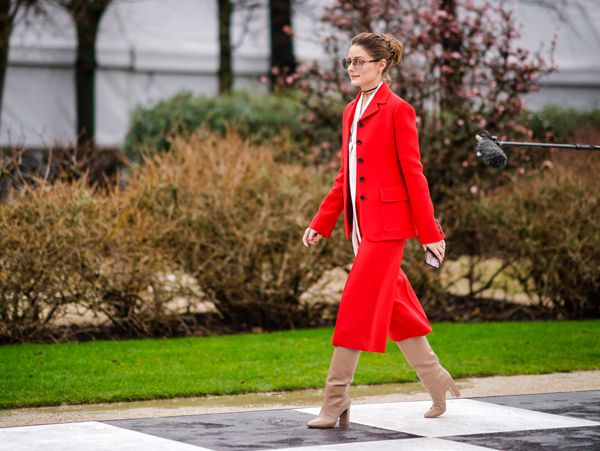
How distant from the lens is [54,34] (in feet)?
77.4

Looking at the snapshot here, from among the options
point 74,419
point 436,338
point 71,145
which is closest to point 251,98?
point 71,145

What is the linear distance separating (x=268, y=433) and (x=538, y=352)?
4.03 metres

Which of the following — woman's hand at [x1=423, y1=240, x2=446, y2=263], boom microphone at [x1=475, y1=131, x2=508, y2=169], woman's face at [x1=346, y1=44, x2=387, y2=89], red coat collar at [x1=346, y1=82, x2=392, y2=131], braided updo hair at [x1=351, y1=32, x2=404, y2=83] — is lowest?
woman's hand at [x1=423, y1=240, x2=446, y2=263]

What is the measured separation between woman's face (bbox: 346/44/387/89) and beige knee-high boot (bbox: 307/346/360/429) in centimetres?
142

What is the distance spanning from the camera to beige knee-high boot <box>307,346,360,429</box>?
241 inches

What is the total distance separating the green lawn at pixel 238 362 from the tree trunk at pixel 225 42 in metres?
13.9

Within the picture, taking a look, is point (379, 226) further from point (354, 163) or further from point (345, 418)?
point (345, 418)

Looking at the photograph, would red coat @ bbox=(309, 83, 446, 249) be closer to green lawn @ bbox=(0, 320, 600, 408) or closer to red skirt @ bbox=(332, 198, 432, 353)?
red skirt @ bbox=(332, 198, 432, 353)

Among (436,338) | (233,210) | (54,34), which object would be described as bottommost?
(436,338)

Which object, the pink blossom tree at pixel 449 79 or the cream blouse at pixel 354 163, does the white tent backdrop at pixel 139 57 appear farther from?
the cream blouse at pixel 354 163

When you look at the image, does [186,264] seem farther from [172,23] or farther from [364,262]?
[172,23]

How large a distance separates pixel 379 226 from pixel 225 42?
18525 millimetres

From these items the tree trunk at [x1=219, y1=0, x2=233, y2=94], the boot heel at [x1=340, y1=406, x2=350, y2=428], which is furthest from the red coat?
the tree trunk at [x1=219, y1=0, x2=233, y2=94]

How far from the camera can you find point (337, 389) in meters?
6.11
